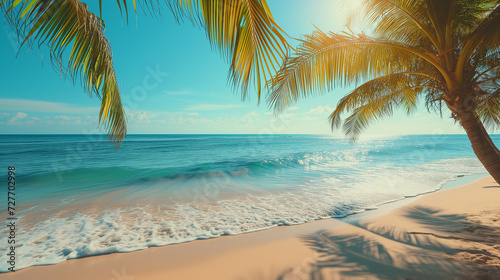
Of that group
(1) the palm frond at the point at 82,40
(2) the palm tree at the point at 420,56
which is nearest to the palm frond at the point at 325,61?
(2) the palm tree at the point at 420,56

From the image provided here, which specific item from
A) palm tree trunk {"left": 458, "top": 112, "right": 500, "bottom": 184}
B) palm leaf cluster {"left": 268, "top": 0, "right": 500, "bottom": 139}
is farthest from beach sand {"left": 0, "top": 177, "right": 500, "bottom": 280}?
palm leaf cluster {"left": 268, "top": 0, "right": 500, "bottom": 139}

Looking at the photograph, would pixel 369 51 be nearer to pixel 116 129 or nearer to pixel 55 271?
pixel 116 129

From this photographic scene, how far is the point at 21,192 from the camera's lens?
7926 millimetres

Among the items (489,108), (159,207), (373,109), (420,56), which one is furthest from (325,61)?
(159,207)

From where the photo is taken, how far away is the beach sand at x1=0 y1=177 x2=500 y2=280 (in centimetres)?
261

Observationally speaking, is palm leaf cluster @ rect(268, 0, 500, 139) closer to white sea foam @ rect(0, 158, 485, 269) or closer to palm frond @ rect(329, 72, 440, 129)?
palm frond @ rect(329, 72, 440, 129)

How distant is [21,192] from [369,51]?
40.2 ft

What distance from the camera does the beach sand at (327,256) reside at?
2.61 meters

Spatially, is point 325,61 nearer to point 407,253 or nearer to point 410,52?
point 410,52


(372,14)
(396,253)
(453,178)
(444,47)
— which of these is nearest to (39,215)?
(396,253)

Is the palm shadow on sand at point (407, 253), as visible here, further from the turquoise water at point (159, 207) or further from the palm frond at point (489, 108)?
the palm frond at point (489, 108)

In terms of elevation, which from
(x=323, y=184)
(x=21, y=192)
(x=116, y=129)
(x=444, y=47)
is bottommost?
(x=21, y=192)

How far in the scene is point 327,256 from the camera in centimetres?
307

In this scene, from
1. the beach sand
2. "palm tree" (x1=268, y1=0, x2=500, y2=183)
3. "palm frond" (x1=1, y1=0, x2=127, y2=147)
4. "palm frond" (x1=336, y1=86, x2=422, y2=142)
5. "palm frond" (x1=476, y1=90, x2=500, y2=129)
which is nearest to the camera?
"palm frond" (x1=1, y1=0, x2=127, y2=147)
